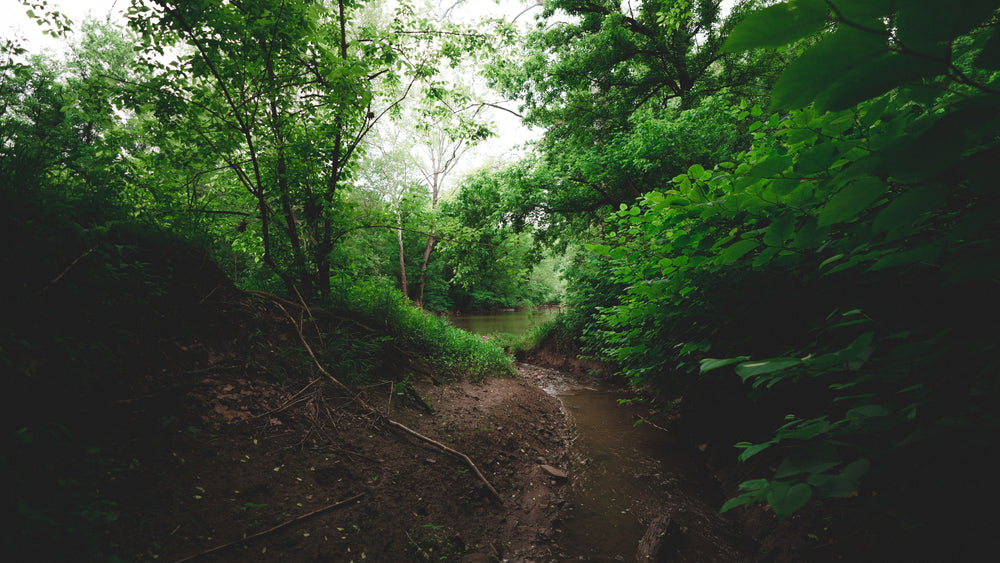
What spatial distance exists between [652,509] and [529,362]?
780 cm

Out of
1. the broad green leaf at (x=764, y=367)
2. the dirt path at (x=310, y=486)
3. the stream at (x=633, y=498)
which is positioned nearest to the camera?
the broad green leaf at (x=764, y=367)

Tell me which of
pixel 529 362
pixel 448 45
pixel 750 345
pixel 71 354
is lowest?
pixel 529 362

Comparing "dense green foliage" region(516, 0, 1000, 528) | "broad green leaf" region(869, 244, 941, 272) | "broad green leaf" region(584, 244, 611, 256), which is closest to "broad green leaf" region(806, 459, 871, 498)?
"dense green foliage" region(516, 0, 1000, 528)

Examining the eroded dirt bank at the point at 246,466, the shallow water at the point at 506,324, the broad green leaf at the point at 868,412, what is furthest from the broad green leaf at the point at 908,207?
the shallow water at the point at 506,324

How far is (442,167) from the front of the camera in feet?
57.5

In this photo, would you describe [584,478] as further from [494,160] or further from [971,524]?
[494,160]

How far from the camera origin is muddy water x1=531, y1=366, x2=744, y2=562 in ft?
8.45

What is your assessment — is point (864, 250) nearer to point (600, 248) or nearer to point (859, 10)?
point (859, 10)

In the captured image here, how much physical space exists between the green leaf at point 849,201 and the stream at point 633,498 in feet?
9.23

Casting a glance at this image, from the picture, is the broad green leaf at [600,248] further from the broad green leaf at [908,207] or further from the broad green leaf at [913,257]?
the broad green leaf at [908,207]

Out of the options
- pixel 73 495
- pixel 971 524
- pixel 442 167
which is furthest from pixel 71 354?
pixel 442 167

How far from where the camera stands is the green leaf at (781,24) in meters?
0.53

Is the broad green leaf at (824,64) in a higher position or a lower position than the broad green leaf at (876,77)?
higher

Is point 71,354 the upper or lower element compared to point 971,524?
upper
